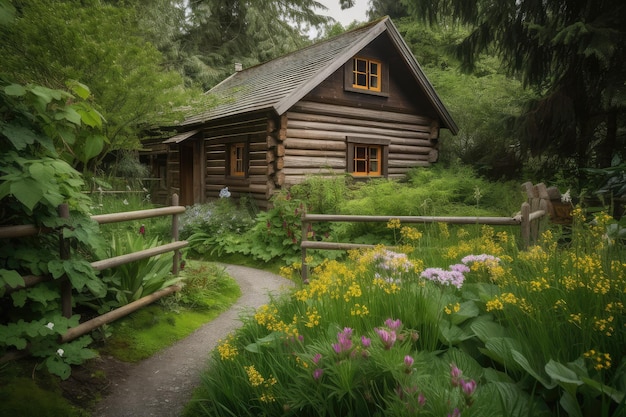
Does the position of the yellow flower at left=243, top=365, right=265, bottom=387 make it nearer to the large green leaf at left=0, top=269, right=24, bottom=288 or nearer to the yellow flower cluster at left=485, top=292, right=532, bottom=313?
the yellow flower cluster at left=485, top=292, right=532, bottom=313

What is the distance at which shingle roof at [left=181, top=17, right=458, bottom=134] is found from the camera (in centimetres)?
1047

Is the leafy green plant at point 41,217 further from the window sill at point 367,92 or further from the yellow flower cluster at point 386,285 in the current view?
the window sill at point 367,92

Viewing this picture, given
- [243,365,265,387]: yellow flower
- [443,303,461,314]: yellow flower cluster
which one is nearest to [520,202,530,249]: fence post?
[443,303,461,314]: yellow flower cluster

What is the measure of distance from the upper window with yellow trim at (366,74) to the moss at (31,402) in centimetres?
1091

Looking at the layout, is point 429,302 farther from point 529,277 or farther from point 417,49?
point 417,49

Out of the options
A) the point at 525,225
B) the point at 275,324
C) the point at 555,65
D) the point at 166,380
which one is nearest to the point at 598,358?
the point at 275,324

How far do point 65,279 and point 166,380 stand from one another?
1228 millimetres

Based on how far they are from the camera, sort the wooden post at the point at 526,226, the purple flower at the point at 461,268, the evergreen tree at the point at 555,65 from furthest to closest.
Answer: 1. the evergreen tree at the point at 555,65
2. the wooden post at the point at 526,226
3. the purple flower at the point at 461,268

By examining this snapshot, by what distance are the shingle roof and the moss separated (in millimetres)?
7776

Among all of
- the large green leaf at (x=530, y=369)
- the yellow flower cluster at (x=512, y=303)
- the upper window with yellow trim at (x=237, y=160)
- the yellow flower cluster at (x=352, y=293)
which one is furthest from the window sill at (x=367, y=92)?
the large green leaf at (x=530, y=369)

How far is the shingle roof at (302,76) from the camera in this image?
1047cm

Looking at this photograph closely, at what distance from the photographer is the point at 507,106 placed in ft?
44.5

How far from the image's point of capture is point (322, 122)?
1169 cm

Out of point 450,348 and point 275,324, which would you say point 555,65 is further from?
point 275,324
